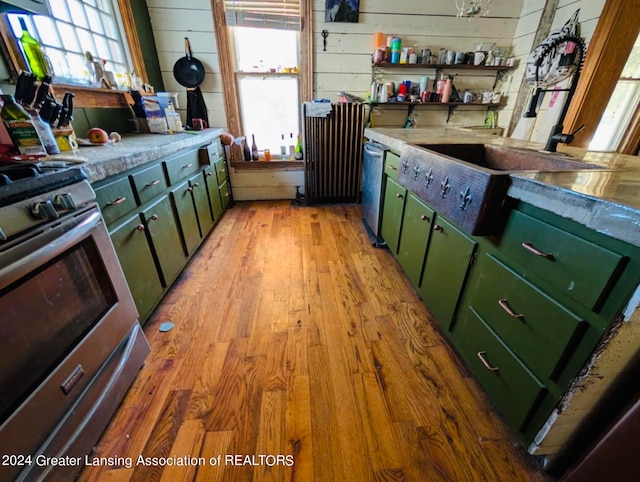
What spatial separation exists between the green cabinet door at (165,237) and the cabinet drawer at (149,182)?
0.19ft

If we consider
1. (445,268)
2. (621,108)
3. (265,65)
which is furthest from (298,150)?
(621,108)

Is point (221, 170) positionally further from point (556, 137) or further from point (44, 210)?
point (556, 137)

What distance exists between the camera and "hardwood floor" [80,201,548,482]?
91cm

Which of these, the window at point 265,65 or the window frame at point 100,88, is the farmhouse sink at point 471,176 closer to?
the window at point 265,65

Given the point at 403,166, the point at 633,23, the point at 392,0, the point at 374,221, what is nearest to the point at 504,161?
the point at 403,166

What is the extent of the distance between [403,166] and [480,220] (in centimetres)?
74

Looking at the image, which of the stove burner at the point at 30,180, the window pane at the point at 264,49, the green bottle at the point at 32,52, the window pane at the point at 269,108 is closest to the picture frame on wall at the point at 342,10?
the window pane at the point at 264,49

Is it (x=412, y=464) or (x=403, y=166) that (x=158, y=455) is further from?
(x=403, y=166)

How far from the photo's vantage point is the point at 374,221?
7.63ft

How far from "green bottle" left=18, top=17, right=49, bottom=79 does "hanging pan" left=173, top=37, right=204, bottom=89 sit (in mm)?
1357

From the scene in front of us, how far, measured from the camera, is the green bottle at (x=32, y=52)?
4.47 feet

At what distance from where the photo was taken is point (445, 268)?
130 cm

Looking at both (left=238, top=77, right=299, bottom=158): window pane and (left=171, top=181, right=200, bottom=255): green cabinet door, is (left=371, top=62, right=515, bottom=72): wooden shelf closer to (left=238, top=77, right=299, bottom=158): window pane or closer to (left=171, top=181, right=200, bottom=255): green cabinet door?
(left=238, top=77, right=299, bottom=158): window pane

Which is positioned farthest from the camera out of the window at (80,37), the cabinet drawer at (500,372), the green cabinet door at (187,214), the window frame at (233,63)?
the window frame at (233,63)
